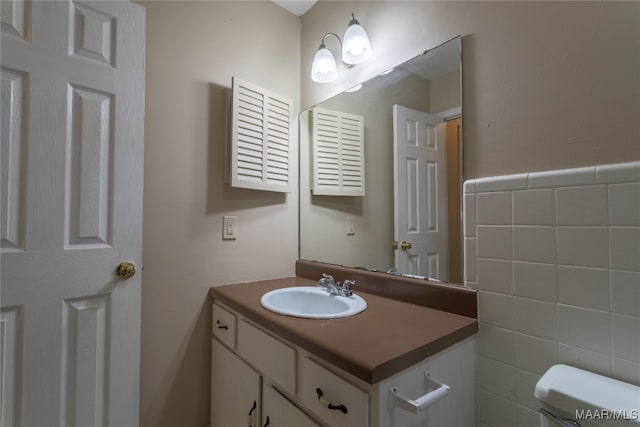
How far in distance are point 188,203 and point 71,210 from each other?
458 mm

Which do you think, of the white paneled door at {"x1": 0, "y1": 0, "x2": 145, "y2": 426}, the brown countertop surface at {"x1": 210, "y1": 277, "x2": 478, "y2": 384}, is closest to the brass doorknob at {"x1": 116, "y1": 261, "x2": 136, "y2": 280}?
the white paneled door at {"x1": 0, "y1": 0, "x2": 145, "y2": 426}

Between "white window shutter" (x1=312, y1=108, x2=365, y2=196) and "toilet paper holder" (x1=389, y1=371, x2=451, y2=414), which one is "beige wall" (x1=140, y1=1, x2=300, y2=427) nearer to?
"white window shutter" (x1=312, y1=108, x2=365, y2=196)

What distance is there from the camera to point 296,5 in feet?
5.86

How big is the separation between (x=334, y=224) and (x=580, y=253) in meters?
1.09

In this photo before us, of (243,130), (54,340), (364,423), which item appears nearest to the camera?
(364,423)

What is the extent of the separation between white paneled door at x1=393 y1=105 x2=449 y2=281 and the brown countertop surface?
20cm

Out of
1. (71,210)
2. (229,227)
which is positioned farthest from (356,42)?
(71,210)

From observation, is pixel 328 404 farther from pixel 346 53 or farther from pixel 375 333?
pixel 346 53

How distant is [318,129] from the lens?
175 centimetres

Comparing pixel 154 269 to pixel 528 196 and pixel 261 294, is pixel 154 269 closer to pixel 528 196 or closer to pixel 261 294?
pixel 261 294

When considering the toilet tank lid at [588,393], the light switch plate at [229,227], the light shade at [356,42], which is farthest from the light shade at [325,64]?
the toilet tank lid at [588,393]

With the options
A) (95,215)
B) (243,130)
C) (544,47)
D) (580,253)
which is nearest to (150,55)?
(243,130)

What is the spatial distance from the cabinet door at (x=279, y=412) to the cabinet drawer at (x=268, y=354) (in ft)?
0.17

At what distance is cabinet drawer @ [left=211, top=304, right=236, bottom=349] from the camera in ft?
4.13
